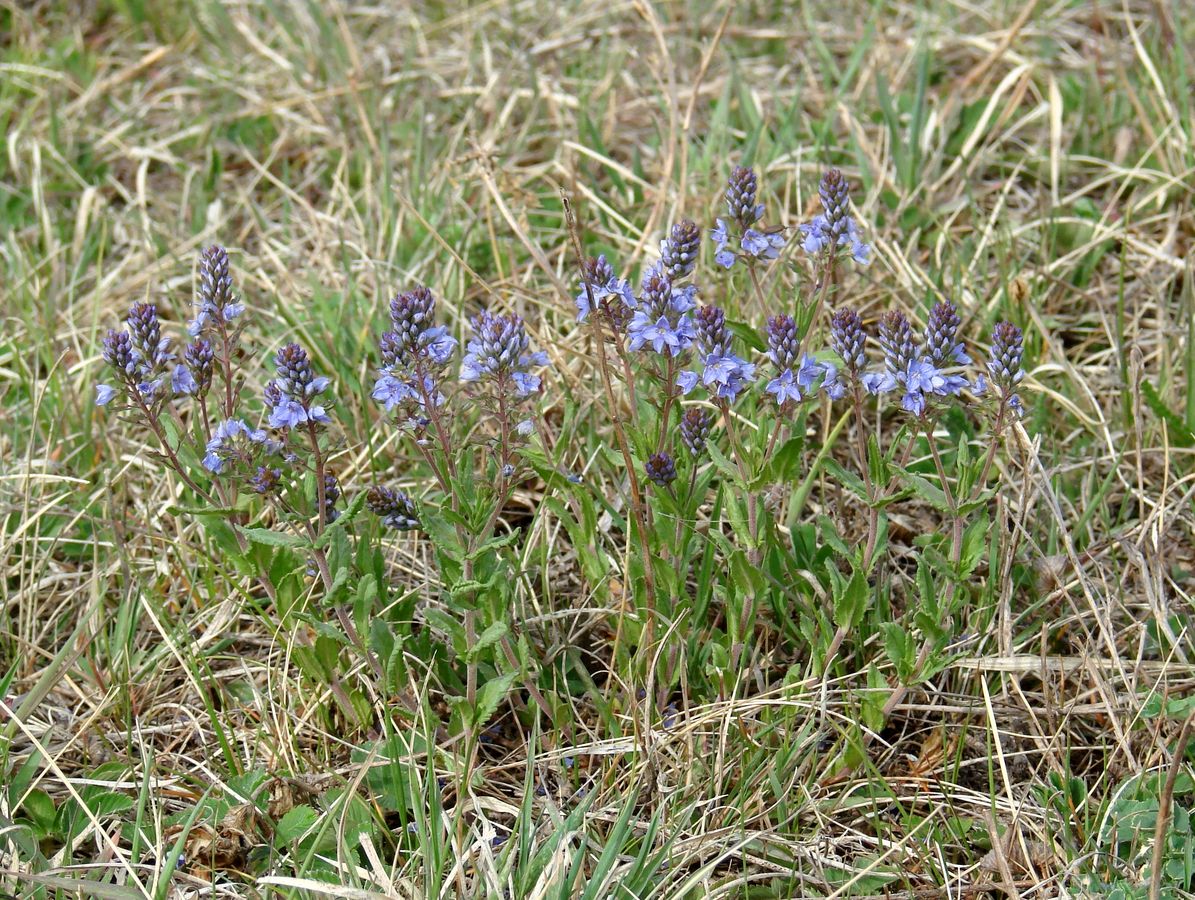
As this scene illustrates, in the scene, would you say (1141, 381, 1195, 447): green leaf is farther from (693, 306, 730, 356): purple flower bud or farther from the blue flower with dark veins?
the blue flower with dark veins

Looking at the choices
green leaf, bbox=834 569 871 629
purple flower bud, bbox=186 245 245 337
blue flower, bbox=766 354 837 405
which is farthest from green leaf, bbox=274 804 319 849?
blue flower, bbox=766 354 837 405

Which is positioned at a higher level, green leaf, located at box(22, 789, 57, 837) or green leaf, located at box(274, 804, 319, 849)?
green leaf, located at box(22, 789, 57, 837)

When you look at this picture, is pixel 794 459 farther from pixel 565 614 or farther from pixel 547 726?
pixel 547 726

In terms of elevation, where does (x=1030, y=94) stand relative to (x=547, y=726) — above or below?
above

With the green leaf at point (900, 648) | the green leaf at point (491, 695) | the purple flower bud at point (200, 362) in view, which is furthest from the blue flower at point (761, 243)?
the purple flower bud at point (200, 362)

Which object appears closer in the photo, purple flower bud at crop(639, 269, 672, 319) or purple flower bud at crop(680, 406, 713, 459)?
purple flower bud at crop(639, 269, 672, 319)

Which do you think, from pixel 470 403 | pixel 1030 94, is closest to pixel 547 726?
pixel 470 403
